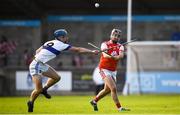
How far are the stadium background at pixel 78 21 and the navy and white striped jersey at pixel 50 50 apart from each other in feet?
95.4

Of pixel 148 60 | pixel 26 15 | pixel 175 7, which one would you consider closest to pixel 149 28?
pixel 175 7

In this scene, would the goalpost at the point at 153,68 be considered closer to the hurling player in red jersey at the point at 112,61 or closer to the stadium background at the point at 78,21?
the stadium background at the point at 78,21

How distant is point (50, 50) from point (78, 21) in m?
33.4

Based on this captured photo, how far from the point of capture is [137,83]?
38375mm

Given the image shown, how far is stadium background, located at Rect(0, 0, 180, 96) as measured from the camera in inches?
1976

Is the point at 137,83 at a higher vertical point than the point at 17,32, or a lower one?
lower

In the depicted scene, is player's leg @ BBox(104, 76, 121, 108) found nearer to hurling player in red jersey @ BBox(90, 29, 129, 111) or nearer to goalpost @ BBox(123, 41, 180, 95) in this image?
hurling player in red jersey @ BBox(90, 29, 129, 111)

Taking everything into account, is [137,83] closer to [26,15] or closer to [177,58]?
[177,58]

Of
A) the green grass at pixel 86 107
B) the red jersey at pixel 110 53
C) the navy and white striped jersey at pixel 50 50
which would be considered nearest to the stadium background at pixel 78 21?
the green grass at pixel 86 107

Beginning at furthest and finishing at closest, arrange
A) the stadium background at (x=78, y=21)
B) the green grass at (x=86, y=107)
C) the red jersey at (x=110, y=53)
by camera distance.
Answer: the stadium background at (x=78, y=21)
the red jersey at (x=110, y=53)
the green grass at (x=86, y=107)

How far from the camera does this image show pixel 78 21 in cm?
5281

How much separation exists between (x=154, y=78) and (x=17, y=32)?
1724 centimetres

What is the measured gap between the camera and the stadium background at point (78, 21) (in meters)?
50.2

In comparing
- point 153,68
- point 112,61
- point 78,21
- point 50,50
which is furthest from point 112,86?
point 78,21
